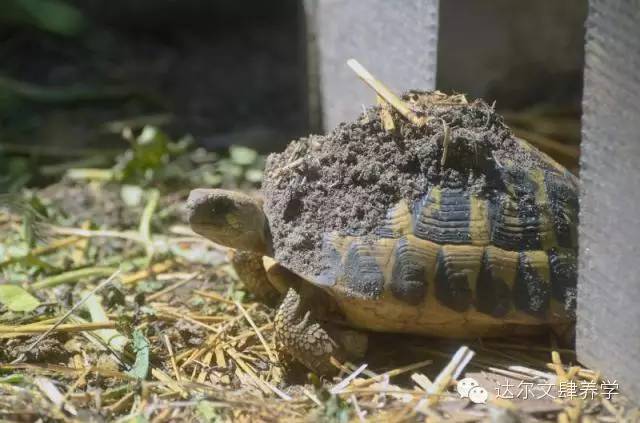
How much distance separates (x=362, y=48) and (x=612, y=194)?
2120 mm

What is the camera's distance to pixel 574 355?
260cm

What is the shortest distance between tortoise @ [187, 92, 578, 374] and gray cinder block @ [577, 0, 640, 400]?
0.21m

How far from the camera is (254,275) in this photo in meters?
3.02

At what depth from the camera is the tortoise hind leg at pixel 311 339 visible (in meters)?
2.53

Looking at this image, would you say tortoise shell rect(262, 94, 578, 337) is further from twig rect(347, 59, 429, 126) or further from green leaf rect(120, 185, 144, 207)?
green leaf rect(120, 185, 144, 207)

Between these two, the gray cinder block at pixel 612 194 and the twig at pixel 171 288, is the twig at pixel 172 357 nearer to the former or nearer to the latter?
the twig at pixel 171 288

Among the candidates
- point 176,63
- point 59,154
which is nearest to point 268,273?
point 59,154

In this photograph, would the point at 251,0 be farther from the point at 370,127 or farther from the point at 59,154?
the point at 370,127

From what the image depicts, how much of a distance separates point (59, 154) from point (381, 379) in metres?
2.99

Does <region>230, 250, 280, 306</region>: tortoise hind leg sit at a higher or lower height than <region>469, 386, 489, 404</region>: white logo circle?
higher

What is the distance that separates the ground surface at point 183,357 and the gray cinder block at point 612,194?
155 millimetres

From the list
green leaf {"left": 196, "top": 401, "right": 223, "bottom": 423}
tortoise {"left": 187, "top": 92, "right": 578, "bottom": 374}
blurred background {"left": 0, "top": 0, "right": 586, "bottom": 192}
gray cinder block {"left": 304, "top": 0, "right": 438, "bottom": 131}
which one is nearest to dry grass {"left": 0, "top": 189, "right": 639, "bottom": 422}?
green leaf {"left": 196, "top": 401, "right": 223, "bottom": 423}

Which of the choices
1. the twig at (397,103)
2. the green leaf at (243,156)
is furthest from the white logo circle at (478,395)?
the green leaf at (243,156)

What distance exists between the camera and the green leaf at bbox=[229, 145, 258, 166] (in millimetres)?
4539
